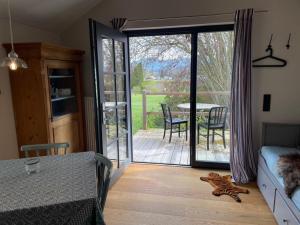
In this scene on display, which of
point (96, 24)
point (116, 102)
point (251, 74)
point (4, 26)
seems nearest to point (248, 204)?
point (251, 74)

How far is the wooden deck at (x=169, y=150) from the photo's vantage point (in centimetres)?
362

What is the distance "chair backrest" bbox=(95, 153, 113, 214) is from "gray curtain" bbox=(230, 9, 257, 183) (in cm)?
186

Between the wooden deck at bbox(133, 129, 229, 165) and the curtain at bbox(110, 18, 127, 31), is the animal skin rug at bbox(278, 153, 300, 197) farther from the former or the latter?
the curtain at bbox(110, 18, 127, 31)

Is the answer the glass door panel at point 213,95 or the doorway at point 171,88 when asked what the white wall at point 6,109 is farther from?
the glass door panel at point 213,95

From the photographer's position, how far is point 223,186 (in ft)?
9.45

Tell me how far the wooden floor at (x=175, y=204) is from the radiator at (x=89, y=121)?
0.75 metres

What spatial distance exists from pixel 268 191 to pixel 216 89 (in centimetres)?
147

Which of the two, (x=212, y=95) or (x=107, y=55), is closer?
(x=107, y=55)

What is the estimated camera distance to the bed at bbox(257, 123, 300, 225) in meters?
1.89

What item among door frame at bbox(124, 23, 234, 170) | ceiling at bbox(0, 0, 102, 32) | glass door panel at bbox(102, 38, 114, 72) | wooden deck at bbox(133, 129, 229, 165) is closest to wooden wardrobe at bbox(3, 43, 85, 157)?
ceiling at bbox(0, 0, 102, 32)

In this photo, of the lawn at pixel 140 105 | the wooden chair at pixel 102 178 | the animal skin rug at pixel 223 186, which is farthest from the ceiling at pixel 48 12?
the animal skin rug at pixel 223 186

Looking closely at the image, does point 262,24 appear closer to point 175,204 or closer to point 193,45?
point 193,45

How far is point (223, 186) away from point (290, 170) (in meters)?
0.99

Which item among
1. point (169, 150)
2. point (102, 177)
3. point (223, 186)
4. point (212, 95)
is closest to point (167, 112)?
point (169, 150)
